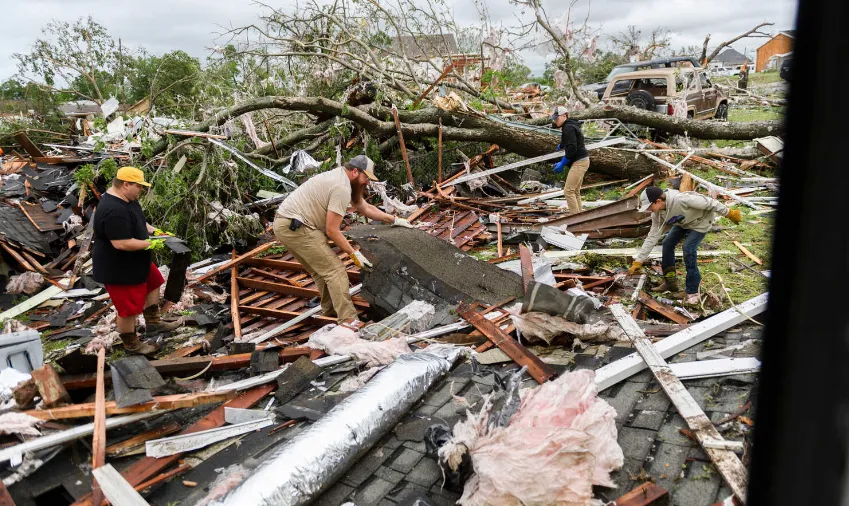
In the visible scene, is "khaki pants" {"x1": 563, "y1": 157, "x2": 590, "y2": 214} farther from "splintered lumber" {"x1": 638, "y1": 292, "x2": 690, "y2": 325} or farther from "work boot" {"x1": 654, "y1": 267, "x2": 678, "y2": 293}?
"splintered lumber" {"x1": 638, "y1": 292, "x2": 690, "y2": 325}

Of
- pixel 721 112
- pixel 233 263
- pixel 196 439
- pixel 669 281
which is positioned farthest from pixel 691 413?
pixel 721 112

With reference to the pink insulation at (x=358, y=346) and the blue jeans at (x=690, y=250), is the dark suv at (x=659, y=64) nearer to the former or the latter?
the blue jeans at (x=690, y=250)

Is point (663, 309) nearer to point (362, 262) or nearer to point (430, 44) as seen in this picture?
point (362, 262)

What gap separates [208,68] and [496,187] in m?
6.33

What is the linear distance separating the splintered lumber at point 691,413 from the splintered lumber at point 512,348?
66 centimetres

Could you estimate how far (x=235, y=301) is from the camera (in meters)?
6.67

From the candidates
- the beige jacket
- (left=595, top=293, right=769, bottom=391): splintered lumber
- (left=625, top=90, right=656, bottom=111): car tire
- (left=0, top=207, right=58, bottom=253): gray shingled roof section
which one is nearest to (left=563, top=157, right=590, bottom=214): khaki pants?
the beige jacket

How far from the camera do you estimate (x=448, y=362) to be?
152 inches

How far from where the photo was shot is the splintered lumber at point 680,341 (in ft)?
11.1

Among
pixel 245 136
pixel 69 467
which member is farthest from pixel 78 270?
pixel 69 467

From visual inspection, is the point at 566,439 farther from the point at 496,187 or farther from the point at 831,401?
the point at 496,187

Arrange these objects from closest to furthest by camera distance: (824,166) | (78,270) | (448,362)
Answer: (824,166)
(448,362)
(78,270)

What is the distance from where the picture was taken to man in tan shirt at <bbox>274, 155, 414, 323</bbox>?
17.4ft

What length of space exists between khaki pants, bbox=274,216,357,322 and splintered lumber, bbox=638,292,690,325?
10.3 ft
